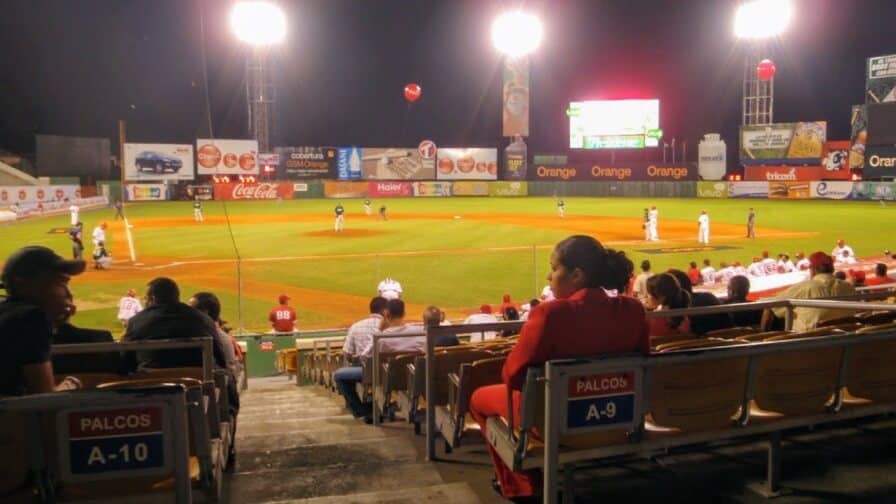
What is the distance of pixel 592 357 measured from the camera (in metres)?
3.37

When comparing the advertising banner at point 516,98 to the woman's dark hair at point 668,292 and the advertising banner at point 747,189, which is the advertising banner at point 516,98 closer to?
the advertising banner at point 747,189

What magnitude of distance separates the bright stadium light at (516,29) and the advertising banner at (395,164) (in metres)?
15.0

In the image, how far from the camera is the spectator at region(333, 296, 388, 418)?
7.50 metres

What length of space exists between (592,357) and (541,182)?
72.5 metres

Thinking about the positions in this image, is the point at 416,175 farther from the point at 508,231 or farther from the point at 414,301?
the point at 414,301

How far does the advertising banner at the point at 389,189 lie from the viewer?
73250 millimetres

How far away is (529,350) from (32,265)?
2.25 meters

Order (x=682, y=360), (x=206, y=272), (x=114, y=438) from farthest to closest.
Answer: (x=206, y=272), (x=682, y=360), (x=114, y=438)

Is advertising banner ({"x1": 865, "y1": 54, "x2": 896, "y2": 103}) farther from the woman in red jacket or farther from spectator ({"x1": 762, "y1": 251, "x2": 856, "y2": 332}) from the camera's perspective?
the woman in red jacket

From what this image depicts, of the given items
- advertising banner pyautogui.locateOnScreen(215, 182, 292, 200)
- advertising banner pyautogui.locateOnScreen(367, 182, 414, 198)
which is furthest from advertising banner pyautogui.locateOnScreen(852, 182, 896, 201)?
advertising banner pyautogui.locateOnScreen(215, 182, 292, 200)

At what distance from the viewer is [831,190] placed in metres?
61.7

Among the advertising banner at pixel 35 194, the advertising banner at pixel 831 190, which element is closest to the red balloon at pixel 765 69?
the advertising banner at pixel 831 190

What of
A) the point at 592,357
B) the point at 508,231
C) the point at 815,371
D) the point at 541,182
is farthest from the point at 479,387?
the point at 541,182

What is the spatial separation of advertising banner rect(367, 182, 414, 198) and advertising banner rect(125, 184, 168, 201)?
18.8 meters
